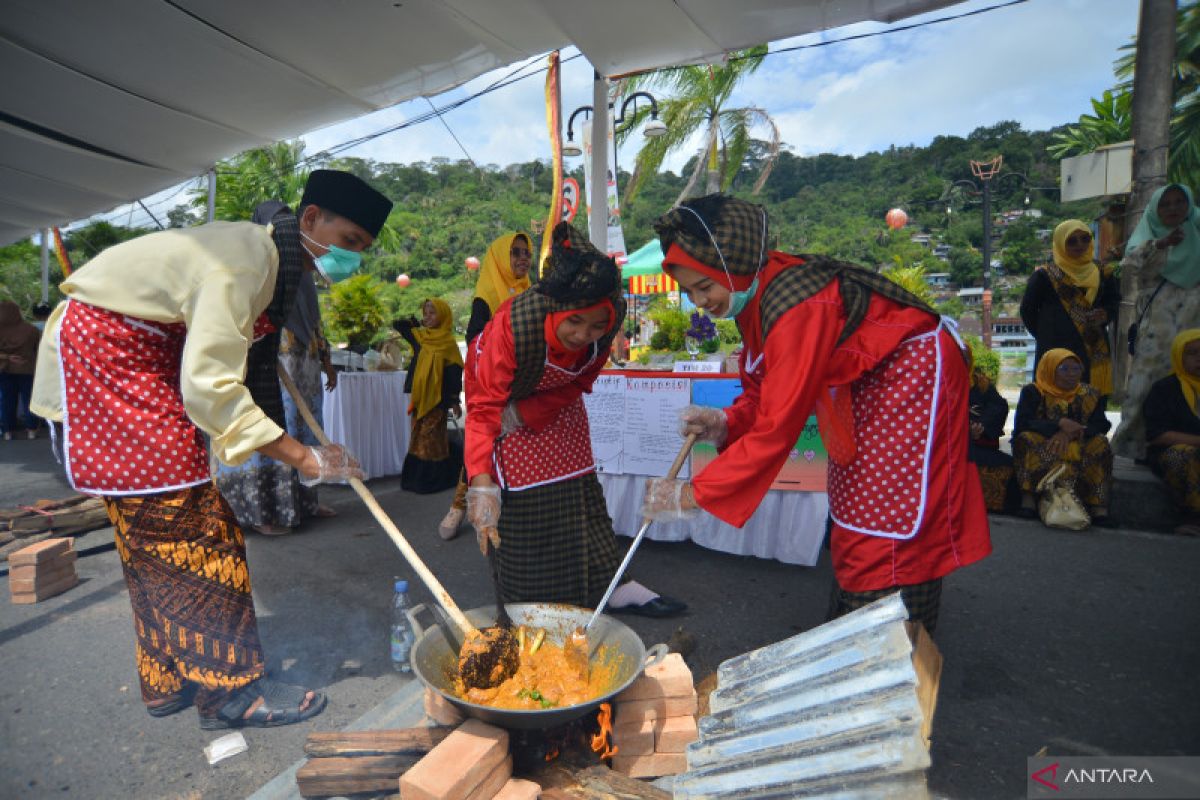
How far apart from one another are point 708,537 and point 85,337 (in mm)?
3455

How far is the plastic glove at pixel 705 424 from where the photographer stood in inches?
87.7

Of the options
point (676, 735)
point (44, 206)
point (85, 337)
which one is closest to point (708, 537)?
point (676, 735)

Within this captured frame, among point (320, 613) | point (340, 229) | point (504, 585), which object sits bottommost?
point (320, 613)

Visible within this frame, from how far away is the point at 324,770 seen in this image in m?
1.87

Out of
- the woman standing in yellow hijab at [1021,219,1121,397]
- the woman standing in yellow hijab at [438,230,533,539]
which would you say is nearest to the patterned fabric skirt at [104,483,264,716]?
the woman standing in yellow hijab at [438,230,533,539]

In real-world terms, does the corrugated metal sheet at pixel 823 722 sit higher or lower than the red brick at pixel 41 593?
higher

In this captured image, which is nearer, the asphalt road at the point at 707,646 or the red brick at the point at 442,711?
the red brick at the point at 442,711

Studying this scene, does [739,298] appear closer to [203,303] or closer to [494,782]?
[494,782]

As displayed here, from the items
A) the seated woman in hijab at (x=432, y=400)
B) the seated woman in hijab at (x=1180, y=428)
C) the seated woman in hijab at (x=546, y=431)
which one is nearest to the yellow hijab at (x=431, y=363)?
the seated woman in hijab at (x=432, y=400)

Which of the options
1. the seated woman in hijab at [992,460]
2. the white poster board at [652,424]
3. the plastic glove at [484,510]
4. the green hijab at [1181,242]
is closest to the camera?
the plastic glove at [484,510]

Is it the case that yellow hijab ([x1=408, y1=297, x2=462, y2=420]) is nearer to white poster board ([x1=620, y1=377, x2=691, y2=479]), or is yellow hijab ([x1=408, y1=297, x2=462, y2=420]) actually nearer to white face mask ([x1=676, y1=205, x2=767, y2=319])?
white poster board ([x1=620, y1=377, x2=691, y2=479])

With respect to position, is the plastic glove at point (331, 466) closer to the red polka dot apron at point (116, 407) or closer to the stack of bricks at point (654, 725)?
the red polka dot apron at point (116, 407)

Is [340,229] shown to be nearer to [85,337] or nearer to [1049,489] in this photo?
[85,337]

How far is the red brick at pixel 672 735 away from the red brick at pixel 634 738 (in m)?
0.03
